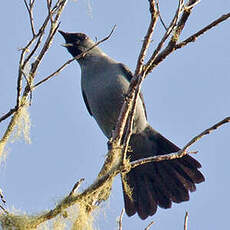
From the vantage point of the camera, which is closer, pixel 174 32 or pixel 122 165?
pixel 122 165

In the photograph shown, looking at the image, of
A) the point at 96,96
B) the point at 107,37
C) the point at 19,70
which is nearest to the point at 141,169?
the point at 96,96

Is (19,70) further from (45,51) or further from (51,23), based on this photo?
Result: (51,23)

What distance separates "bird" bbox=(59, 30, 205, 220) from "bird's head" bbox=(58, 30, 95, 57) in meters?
0.48

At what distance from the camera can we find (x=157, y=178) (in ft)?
19.6

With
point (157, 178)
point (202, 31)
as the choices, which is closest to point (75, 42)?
point (157, 178)

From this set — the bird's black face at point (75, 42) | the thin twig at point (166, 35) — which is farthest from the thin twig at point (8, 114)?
the bird's black face at point (75, 42)

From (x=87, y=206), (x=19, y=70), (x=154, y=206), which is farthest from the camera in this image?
(x=154, y=206)

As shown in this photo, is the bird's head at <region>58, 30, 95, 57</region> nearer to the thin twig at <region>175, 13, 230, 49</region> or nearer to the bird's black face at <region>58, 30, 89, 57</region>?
the bird's black face at <region>58, 30, 89, 57</region>

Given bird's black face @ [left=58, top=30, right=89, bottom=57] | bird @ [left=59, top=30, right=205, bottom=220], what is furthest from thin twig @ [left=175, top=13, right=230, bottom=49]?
bird's black face @ [left=58, top=30, right=89, bottom=57]

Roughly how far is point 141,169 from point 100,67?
1.35 m

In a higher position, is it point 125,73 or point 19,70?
point 125,73

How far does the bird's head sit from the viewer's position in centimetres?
673

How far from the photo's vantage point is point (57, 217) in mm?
2783

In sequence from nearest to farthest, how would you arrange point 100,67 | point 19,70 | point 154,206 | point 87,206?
1. point 19,70
2. point 87,206
3. point 154,206
4. point 100,67
